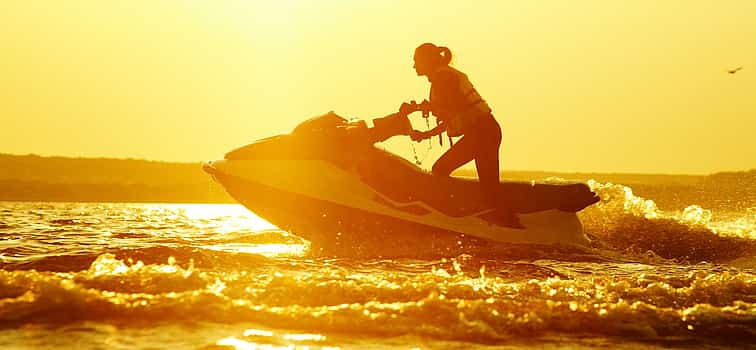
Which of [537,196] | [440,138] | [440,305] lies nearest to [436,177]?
[440,138]

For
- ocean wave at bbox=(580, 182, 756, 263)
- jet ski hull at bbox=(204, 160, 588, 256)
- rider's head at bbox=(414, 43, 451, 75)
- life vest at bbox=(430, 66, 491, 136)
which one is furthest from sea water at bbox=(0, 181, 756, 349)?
ocean wave at bbox=(580, 182, 756, 263)

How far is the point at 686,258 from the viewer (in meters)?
10.9

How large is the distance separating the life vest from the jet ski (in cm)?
58

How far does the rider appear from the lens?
Answer: 939cm

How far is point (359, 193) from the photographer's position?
31.1 feet

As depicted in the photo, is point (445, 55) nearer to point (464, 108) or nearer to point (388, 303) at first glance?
point (464, 108)

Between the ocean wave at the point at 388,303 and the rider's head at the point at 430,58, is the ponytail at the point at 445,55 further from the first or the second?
the ocean wave at the point at 388,303

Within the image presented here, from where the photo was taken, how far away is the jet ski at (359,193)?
952cm

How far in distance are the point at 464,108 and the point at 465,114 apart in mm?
74

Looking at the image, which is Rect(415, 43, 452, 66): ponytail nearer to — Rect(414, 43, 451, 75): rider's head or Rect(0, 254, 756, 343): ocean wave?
Rect(414, 43, 451, 75): rider's head

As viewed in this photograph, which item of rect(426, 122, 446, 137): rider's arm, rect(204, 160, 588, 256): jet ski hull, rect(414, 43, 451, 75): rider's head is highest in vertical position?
rect(414, 43, 451, 75): rider's head

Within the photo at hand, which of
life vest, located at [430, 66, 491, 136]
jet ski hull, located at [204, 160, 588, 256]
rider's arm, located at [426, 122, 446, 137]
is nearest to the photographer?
life vest, located at [430, 66, 491, 136]

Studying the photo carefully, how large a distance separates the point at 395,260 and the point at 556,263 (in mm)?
1831

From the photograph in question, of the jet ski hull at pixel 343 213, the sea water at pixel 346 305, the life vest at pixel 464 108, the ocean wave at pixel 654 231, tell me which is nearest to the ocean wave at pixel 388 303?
the sea water at pixel 346 305
